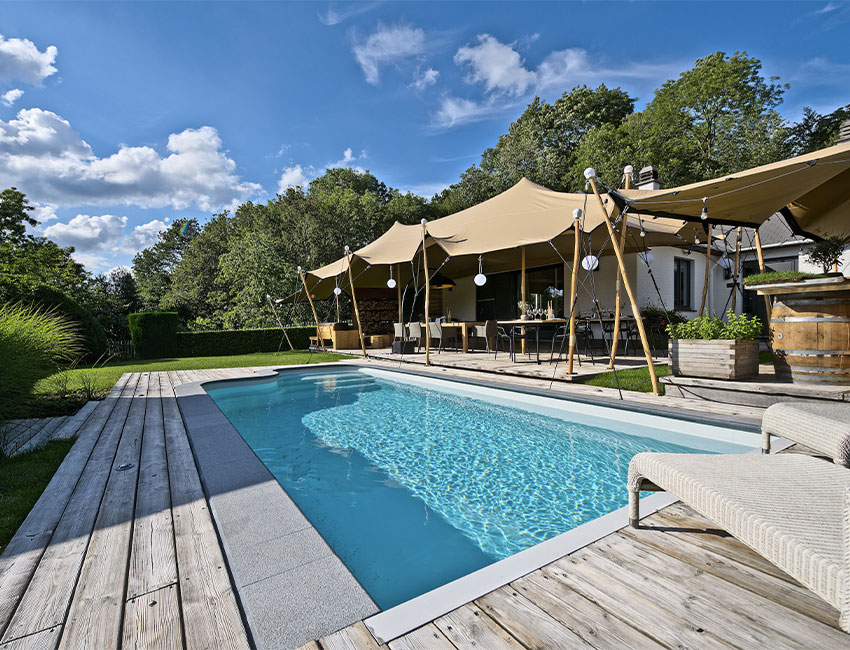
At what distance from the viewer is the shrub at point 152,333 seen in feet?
44.1

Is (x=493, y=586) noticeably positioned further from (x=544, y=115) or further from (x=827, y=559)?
(x=544, y=115)

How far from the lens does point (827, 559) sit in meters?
1.05

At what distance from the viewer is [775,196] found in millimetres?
4770

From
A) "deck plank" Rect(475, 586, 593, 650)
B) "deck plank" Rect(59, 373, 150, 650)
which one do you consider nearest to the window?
"deck plank" Rect(475, 586, 593, 650)

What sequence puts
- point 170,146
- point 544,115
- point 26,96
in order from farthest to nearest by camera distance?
1. point 544,115
2. point 170,146
3. point 26,96

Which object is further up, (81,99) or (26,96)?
(26,96)

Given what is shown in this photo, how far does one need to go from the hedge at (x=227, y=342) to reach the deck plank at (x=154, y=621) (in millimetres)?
12670

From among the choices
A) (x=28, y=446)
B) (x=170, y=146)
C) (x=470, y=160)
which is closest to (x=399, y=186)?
(x=470, y=160)

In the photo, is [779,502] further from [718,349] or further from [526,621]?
[718,349]

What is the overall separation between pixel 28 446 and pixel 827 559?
539cm

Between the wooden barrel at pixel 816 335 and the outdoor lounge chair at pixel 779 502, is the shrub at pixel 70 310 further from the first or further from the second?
the wooden barrel at pixel 816 335

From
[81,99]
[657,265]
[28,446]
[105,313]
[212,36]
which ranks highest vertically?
[212,36]

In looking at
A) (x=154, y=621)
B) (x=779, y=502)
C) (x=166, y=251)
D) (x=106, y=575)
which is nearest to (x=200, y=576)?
(x=154, y=621)

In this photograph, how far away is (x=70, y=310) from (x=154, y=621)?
46.4 feet
